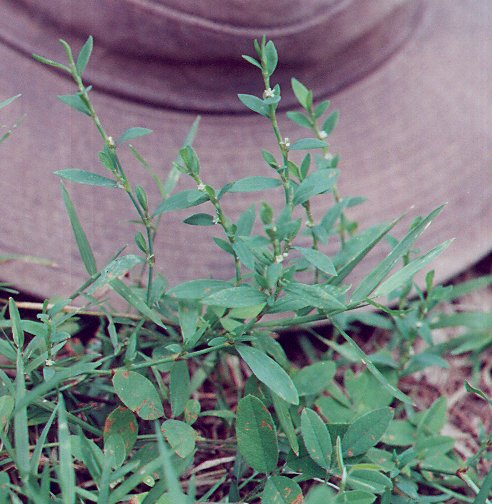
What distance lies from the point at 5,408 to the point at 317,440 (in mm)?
248

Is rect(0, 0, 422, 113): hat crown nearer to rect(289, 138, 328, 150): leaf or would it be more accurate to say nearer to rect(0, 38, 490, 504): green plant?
rect(0, 38, 490, 504): green plant

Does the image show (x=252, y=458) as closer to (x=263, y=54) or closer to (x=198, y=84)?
(x=263, y=54)

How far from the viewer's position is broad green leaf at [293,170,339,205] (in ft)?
1.55

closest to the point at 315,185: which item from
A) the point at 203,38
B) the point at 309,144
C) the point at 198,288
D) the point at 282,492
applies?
the point at 309,144

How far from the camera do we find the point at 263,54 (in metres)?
0.45

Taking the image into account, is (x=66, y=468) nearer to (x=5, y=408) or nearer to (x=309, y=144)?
(x=5, y=408)

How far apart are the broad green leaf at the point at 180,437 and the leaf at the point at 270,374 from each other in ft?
0.27

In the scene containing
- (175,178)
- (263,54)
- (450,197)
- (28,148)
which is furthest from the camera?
(450,197)

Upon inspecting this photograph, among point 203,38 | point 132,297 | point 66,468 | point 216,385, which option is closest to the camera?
point 66,468

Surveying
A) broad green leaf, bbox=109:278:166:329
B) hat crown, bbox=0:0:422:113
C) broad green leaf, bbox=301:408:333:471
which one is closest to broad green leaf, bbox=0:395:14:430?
broad green leaf, bbox=109:278:166:329

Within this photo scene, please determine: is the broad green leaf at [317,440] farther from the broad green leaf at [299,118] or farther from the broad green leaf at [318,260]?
the broad green leaf at [299,118]

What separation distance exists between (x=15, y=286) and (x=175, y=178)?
0.22 meters

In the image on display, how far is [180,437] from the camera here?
0.48 m

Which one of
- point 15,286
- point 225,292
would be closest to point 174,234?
point 15,286
